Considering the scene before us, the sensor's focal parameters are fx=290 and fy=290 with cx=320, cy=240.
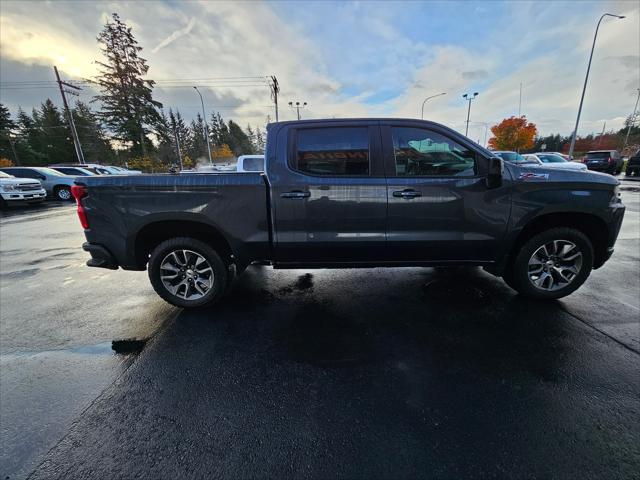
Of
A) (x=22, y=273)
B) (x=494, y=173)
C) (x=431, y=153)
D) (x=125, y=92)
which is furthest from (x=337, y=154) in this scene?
(x=125, y=92)

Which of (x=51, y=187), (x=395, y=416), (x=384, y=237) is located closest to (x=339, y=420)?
(x=395, y=416)

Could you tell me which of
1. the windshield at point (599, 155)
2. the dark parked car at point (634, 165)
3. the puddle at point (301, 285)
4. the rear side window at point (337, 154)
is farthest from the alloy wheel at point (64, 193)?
the dark parked car at point (634, 165)

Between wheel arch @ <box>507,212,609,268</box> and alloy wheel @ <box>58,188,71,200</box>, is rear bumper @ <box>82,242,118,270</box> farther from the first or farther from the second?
alloy wheel @ <box>58,188,71,200</box>

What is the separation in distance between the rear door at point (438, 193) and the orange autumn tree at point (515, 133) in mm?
57394

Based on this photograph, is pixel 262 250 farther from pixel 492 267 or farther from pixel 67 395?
pixel 492 267

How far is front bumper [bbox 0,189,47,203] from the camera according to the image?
12615 mm

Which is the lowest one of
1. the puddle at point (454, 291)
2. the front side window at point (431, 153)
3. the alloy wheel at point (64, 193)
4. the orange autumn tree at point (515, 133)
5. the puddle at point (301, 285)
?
the puddle at point (301, 285)

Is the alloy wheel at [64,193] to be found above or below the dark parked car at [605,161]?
below

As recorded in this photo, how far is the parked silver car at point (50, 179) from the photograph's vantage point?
15328 millimetres

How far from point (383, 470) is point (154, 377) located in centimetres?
191

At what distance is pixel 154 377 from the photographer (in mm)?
2408

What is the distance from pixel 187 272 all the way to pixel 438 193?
300cm

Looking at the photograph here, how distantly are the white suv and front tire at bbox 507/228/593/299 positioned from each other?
1838cm

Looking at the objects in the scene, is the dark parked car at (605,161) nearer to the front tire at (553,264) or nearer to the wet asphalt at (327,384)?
the wet asphalt at (327,384)
